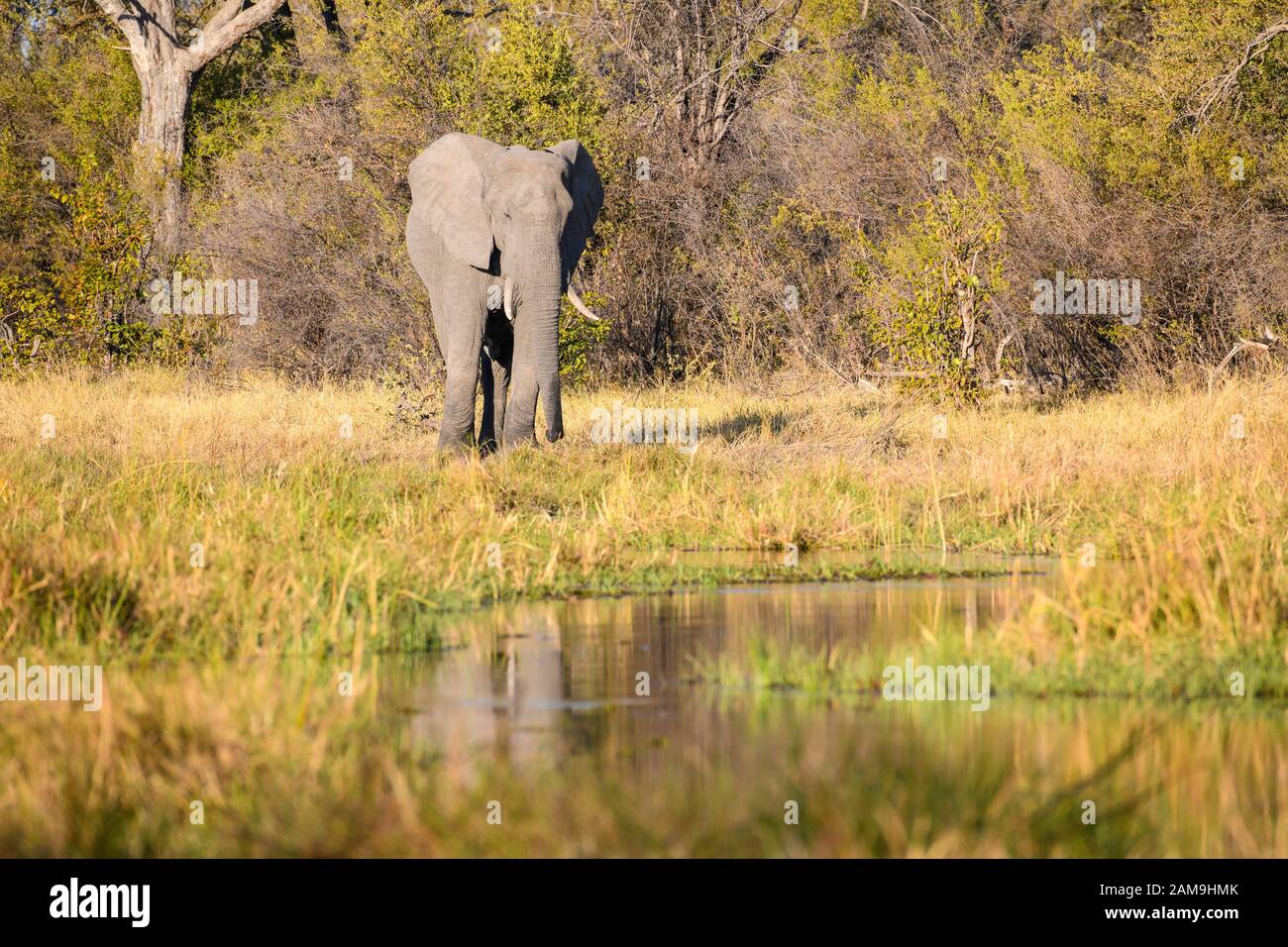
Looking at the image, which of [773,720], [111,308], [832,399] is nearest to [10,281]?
[111,308]

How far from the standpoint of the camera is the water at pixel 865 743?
447cm

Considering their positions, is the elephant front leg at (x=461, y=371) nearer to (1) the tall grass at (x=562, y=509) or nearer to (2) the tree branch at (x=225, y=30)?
(1) the tall grass at (x=562, y=509)

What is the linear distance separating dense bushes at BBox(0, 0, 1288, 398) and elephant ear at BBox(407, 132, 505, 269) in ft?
13.7

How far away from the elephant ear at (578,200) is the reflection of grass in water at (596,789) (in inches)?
363

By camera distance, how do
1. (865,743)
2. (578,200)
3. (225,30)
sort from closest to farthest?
(865,743), (578,200), (225,30)

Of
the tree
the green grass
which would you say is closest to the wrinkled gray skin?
the green grass

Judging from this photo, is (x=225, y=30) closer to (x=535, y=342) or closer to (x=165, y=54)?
(x=165, y=54)

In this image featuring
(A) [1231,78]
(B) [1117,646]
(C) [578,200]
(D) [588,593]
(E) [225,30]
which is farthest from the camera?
(E) [225,30]

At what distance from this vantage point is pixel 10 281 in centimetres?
2045

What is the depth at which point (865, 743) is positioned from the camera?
17.7ft

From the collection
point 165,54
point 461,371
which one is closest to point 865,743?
point 461,371

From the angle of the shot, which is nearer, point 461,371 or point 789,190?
point 461,371

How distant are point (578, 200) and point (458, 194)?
41.9 inches

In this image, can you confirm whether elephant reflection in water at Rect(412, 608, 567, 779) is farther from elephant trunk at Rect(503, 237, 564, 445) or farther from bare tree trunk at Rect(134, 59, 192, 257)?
bare tree trunk at Rect(134, 59, 192, 257)
